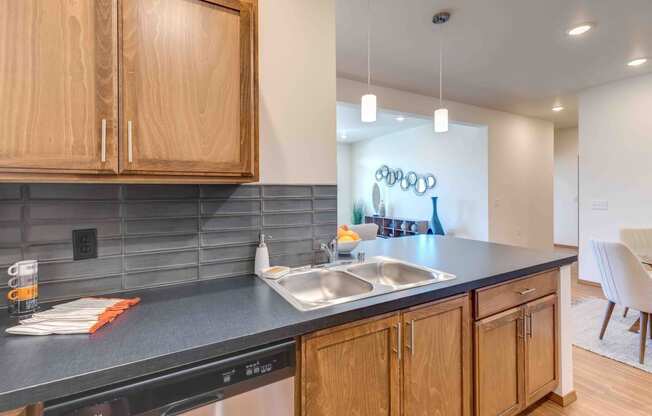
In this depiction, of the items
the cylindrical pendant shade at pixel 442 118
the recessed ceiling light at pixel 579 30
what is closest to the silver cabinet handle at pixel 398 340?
the cylindrical pendant shade at pixel 442 118

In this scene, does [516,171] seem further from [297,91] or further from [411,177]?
[297,91]

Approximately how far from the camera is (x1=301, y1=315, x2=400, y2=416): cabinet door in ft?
3.34

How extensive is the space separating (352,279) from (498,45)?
269 centimetres

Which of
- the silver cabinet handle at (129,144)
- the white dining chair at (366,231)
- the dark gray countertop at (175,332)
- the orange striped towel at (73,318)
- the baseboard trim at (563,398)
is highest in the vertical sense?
the silver cabinet handle at (129,144)

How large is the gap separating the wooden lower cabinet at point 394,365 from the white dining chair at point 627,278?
1.74 metres

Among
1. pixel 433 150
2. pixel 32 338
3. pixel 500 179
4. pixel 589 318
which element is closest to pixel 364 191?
pixel 433 150

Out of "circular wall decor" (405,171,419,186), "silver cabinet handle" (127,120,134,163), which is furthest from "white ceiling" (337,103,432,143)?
"silver cabinet handle" (127,120,134,163)

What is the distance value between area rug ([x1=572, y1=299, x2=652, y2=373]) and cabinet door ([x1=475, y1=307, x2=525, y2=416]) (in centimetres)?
145

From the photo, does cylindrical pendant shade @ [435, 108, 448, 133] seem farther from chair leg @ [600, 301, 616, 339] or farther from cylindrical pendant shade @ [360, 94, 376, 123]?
chair leg @ [600, 301, 616, 339]

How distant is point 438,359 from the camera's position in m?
1.31

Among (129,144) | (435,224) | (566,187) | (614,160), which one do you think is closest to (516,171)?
(614,160)

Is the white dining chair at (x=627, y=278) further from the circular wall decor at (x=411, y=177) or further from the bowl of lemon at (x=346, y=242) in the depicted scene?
the circular wall decor at (x=411, y=177)

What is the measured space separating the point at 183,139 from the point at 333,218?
0.92 metres

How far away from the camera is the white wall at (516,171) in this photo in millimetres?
4746
